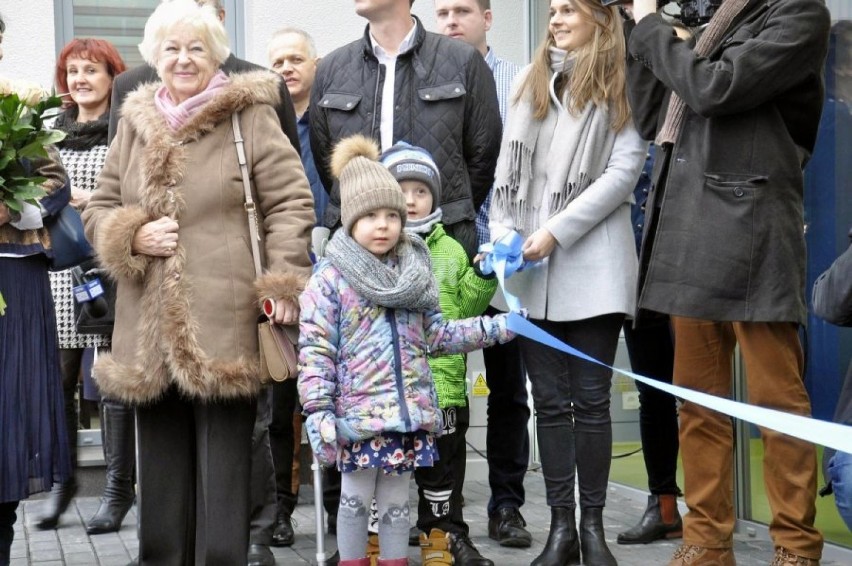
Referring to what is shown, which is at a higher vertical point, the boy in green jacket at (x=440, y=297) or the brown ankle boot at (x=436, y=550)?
the boy in green jacket at (x=440, y=297)

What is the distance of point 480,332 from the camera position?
4.55 meters

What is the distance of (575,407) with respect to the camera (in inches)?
204

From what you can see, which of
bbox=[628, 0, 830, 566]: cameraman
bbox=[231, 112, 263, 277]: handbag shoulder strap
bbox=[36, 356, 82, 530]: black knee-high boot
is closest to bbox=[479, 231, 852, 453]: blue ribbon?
bbox=[628, 0, 830, 566]: cameraman

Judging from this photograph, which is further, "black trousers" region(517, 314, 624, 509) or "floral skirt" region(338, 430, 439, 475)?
"black trousers" region(517, 314, 624, 509)

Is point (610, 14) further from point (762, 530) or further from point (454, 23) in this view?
point (762, 530)

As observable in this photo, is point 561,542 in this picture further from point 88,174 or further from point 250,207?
point 88,174

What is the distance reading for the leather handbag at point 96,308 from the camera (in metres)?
5.52

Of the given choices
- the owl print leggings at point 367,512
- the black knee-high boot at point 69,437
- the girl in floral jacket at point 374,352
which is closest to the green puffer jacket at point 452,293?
the girl in floral jacket at point 374,352

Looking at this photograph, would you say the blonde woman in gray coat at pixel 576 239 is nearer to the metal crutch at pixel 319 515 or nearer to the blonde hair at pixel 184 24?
the metal crutch at pixel 319 515

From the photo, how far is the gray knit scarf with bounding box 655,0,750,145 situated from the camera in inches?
178

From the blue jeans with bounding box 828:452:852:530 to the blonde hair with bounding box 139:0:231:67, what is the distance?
2464 mm

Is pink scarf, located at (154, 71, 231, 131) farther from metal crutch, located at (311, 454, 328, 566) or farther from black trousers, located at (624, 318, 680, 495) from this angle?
black trousers, located at (624, 318, 680, 495)

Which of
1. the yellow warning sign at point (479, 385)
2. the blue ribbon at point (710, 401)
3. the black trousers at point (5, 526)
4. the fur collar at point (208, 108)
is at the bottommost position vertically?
the black trousers at point (5, 526)

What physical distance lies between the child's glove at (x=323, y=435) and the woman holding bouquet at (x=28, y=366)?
1.03m
